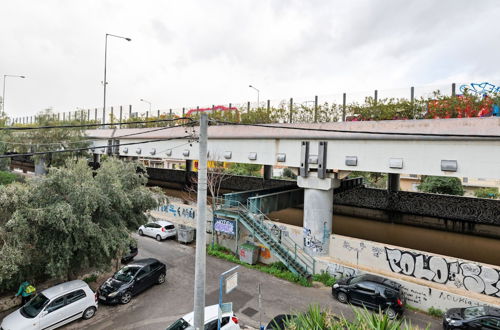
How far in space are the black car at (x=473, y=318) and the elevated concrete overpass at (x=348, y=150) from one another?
513 centimetres

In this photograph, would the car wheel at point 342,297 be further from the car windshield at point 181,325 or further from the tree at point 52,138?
the tree at point 52,138

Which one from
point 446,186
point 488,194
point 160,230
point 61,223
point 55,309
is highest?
point 446,186

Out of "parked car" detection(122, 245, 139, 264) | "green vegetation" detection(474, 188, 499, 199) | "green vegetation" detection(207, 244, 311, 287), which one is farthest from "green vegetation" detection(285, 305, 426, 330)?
"green vegetation" detection(474, 188, 499, 199)

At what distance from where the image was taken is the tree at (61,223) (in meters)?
9.15

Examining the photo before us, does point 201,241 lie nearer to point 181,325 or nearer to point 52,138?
point 181,325

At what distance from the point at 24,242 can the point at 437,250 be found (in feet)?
87.4

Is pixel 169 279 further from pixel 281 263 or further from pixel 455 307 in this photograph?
pixel 455 307

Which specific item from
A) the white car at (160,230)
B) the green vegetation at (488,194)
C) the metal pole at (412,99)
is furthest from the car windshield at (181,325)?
the green vegetation at (488,194)

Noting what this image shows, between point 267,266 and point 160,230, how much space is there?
26.2 ft

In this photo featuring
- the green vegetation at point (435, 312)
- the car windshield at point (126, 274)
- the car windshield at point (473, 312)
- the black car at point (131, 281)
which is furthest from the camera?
the car windshield at point (126, 274)

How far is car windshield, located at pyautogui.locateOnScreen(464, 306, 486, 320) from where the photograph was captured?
9622 mm

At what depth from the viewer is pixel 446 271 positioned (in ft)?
40.0

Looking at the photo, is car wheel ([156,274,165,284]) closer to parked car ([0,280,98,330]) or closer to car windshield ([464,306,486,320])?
Answer: parked car ([0,280,98,330])

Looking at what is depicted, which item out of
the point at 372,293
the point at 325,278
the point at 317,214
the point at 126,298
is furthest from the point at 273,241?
the point at 126,298
